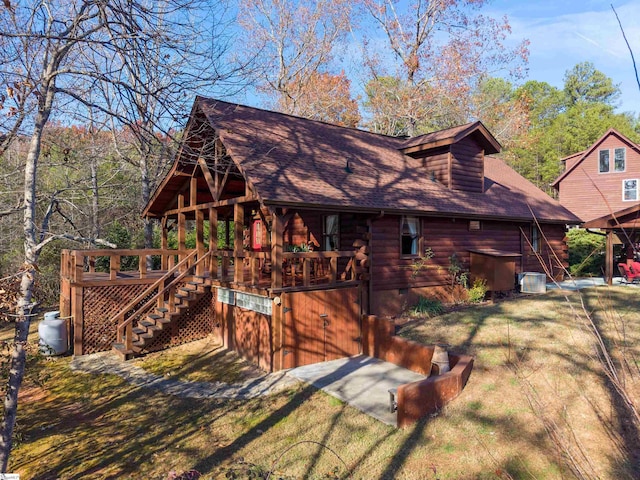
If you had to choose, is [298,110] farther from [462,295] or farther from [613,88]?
[613,88]

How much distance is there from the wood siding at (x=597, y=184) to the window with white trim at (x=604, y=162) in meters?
0.17

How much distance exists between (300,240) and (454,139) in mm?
6350

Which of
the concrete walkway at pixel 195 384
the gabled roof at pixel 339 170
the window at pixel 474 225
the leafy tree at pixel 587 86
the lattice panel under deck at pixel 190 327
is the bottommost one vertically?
the concrete walkway at pixel 195 384

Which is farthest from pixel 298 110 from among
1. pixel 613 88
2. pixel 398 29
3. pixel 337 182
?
pixel 613 88

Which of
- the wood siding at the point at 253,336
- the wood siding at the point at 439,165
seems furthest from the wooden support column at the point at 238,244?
the wood siding at the point at 439,165

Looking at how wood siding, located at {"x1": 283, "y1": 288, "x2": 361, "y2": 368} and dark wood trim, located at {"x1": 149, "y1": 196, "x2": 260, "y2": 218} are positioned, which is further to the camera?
dark wood trim, located at {"x1": 149, "y1": 196, "x2": 260, "y2": 218}

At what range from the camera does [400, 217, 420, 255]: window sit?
12.8 metres

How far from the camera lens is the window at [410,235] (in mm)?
12773

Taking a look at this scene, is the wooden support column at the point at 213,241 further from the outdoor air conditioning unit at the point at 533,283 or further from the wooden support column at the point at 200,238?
the outdoor air conditioning unit at the point at 533,283

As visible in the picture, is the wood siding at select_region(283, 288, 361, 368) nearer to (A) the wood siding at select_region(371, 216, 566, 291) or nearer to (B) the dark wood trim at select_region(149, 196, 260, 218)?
(A) the wood siding at select_region(371, 216, 566, 291)

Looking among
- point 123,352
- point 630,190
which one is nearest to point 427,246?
point 123,352

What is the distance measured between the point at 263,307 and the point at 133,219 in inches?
642

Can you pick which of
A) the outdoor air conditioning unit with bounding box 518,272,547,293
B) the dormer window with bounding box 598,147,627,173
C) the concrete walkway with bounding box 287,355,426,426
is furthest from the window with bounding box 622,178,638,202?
the concrete walkway with bounding box 287,355,426,426

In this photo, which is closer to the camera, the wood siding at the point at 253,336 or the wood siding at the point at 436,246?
the wood siding at the point at 253,336
